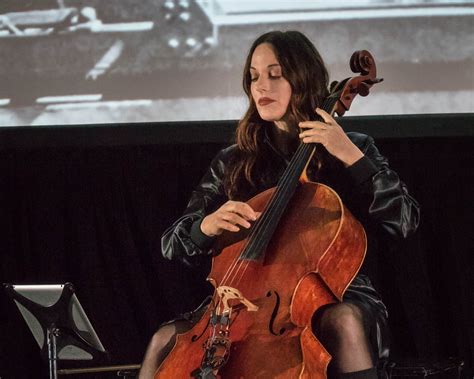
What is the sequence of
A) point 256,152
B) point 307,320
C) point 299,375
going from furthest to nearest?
point 256,152, point 307,320, point 299,375

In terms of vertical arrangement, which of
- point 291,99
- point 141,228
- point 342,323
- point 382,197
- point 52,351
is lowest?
point 141,228

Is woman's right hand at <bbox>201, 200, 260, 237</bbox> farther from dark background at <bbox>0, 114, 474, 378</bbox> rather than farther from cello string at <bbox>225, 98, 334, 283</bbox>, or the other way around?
dark background at <bbox>0, 114, 474, 378</bbox>

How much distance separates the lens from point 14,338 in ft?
11.7

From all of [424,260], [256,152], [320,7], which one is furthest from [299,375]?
[320,7]

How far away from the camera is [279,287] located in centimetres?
186

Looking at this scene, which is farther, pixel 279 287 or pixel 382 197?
pixel 382 197

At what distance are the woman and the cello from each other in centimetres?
7

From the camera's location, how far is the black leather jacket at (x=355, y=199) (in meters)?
2.15

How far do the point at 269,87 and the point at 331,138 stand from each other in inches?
13.5

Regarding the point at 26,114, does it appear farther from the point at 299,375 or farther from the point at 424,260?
the point at 299,375

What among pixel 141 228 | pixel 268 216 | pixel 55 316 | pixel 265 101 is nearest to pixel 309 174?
pixel 265 101

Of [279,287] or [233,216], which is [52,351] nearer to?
[233,216]

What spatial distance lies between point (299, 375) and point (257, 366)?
0.33ft

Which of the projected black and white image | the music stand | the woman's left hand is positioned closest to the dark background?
the projected black and white image
